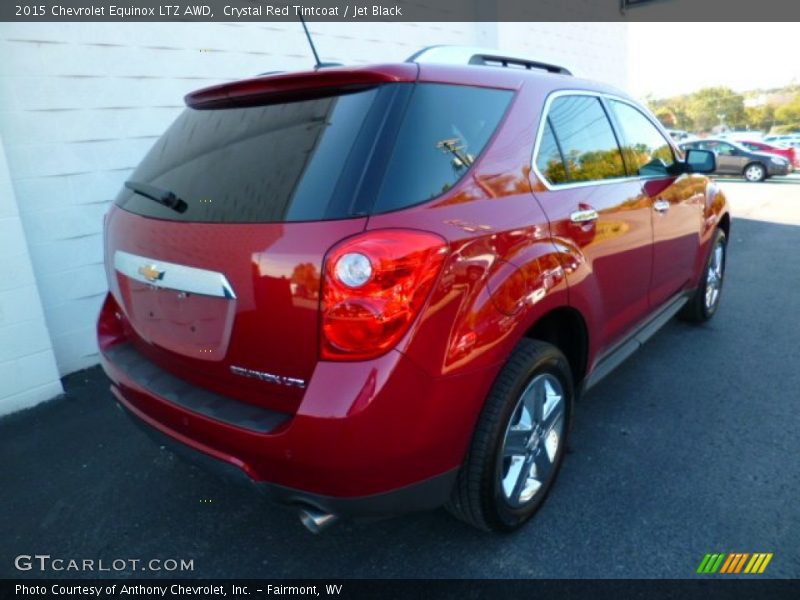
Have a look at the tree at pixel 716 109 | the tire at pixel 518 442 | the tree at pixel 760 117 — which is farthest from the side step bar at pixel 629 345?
the tree at pixel 716 109

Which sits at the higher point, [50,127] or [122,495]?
[50,127]

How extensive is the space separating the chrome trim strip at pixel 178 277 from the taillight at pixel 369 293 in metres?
0.36

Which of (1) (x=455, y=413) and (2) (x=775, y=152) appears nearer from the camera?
(1) (x=455, y=413)

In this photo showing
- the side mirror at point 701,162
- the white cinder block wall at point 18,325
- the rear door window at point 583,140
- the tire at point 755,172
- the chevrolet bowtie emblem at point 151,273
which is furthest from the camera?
the tire at point 755,172

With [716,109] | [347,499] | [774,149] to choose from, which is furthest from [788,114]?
[347,499]

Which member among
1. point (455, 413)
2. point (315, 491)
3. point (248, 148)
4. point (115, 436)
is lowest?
point (115, 436)

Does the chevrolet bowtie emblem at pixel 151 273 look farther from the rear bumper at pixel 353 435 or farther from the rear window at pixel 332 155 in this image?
the rear bumper at pixel 353 435

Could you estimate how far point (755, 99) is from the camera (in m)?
82.1

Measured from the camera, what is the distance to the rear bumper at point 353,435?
1596 millimetres

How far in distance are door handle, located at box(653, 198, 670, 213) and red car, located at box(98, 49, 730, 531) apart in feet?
2.88
